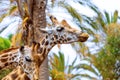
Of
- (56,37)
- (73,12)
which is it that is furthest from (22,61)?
(73,12)

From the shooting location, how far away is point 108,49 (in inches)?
626

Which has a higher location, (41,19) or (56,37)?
(56,37)

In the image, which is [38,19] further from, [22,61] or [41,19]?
[22,61]

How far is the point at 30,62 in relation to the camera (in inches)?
279

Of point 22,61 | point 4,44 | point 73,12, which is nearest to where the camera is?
point 22,61

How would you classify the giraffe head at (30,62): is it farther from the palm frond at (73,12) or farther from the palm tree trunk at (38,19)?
the palm frond at (73,12)

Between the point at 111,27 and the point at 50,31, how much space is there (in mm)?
8807

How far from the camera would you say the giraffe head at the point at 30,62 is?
7.00 meters

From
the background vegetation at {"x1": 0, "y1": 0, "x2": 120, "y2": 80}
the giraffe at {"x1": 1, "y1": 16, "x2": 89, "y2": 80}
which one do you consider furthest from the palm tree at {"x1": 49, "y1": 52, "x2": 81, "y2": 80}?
the giraffe at {"x1": 1, "y1": 16, "x2": 89, "y2": 80}

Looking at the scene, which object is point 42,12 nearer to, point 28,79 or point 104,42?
point 104,42

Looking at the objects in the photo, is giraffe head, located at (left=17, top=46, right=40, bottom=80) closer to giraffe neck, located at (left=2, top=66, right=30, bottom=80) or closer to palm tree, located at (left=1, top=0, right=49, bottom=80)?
giraffe neck, located at (left=2, top=66, right=30, bottom=80)

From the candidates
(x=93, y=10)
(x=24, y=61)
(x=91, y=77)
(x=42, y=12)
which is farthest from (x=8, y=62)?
(x=91, y=77)

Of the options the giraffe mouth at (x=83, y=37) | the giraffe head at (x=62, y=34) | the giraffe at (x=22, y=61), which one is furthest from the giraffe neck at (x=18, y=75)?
the giraffe mouth at (x=83, y=37)

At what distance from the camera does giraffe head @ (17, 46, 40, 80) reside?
23.0 feet
